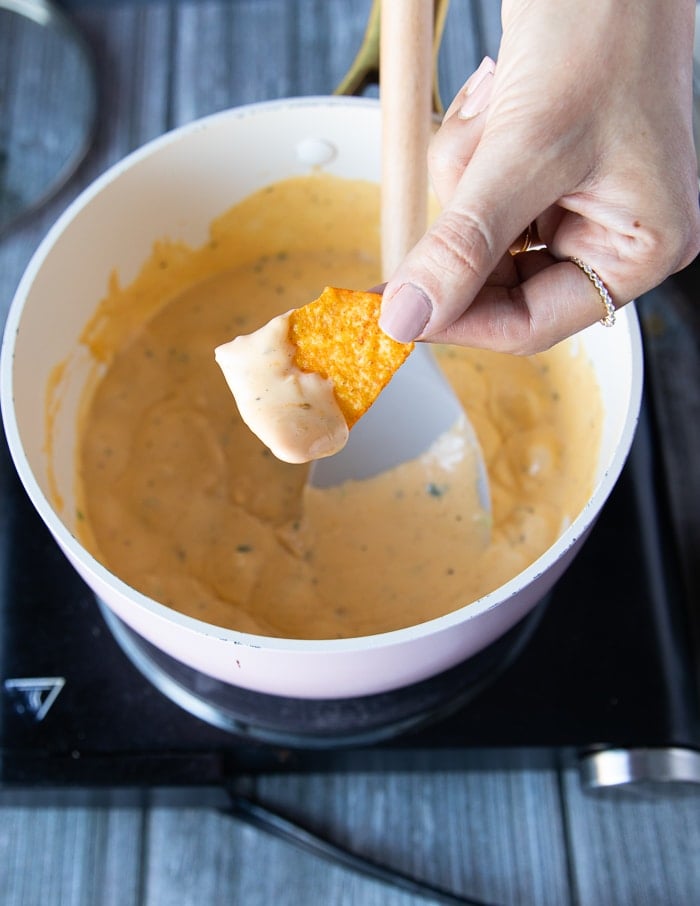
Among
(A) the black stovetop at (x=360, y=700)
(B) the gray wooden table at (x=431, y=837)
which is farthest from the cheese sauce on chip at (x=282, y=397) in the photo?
(B) the gray wooden table at (x=431, y=837)

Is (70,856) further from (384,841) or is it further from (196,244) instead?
(196,244)

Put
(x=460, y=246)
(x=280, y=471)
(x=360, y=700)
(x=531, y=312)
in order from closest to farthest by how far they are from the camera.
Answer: (x=460, y=246)
(x=531, y=312)
(x=360, y=700)
(x=280, y=471)

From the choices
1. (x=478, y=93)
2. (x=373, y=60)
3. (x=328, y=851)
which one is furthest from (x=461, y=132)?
(x=328, y=851)

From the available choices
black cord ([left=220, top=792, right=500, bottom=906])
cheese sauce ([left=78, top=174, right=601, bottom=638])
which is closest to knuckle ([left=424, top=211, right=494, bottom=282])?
cheese sauce ([left=78, top=174, right=601, bottom=638])

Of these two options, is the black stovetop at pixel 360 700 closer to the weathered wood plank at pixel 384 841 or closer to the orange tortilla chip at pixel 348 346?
the weathered wood plank at pixel 384 841

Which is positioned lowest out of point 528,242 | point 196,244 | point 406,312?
point 406,312
